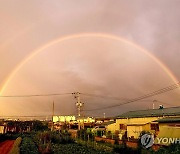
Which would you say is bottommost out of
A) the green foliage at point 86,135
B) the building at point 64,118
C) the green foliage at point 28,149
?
the green foliage at point 28,149

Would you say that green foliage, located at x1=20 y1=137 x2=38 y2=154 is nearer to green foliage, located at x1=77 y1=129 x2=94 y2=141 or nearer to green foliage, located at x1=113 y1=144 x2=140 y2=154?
green foliage, located at x1=113 y1=144 x2=140 y2=154

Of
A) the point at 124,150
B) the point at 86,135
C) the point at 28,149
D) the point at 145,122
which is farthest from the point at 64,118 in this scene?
the point at 124,150

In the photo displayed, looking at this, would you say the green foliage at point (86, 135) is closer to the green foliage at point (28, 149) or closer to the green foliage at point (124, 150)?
the green foliage at point (28, 149)

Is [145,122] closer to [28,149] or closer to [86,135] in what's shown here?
[86,135]

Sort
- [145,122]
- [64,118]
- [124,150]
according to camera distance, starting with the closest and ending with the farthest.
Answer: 1. [124,150]
2. [145,122]
3. [64,118]

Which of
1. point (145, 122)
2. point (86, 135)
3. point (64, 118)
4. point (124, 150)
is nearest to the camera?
point (124, 150)

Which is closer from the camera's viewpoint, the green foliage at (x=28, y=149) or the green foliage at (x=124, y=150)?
the green foliage at (x=124, y=150)

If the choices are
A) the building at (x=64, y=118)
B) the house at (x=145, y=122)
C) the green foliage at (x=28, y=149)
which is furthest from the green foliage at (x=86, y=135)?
the building at (x=64, y=118)

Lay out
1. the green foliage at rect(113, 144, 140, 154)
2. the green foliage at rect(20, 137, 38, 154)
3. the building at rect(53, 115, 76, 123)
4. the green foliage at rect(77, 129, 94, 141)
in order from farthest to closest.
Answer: the building at rect(53, 115, 76, 123) < the green foliage at rect(77, 129, 94, 141) < the green foliage at rect(20, 137, 38, 154) < the green foliage at rect(113, 144, 140, 154)

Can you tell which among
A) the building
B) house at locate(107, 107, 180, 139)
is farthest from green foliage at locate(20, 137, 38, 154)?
the building

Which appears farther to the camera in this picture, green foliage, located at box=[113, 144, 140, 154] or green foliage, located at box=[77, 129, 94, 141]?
green foliage, located at box=[77, 129, 94, 141]

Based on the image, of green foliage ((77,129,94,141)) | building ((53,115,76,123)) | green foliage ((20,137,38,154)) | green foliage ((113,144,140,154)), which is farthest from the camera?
building ((53,115,76,123))

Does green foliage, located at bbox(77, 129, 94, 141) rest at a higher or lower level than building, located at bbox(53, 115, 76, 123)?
lower

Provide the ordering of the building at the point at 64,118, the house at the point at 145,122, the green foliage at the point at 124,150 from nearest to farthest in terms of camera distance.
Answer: the green foliage at the point at 124,150
the house at the point at 145,122
the building at the point at 64,118
